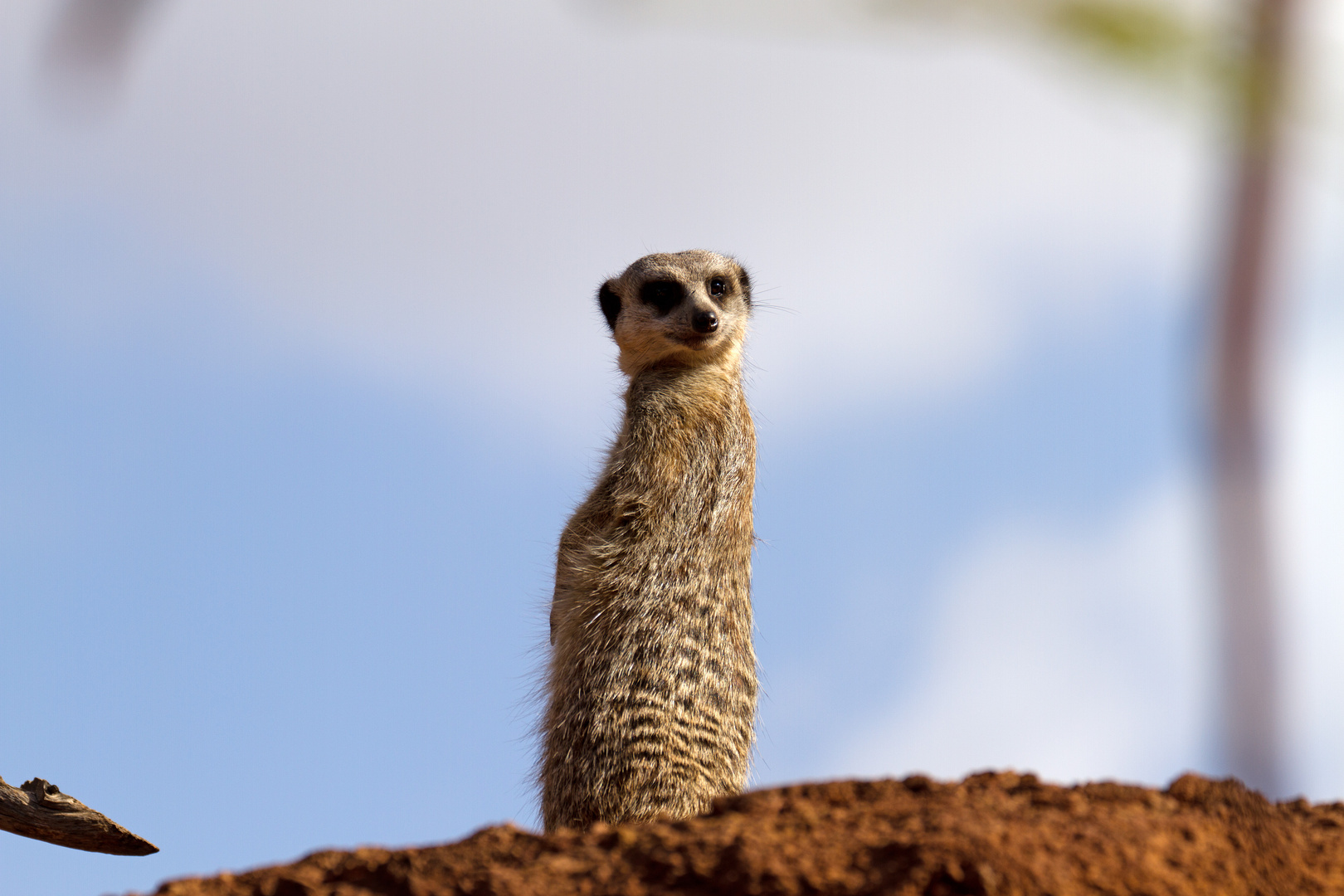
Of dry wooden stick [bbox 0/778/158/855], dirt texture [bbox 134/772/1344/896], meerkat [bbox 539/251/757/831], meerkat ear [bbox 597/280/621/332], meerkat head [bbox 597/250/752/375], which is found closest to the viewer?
dirt texture [bbox 134/772/1344/896]

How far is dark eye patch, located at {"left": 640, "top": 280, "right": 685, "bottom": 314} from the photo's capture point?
6129 mm

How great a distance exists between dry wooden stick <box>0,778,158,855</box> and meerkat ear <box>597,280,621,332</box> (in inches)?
133

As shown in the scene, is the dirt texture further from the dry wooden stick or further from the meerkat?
the meerkat

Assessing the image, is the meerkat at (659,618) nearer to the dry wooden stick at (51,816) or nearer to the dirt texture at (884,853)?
the dry wooden stick at (51,816)

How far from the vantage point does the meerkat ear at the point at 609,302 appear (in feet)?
21.4

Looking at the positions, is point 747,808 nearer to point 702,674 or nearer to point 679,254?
point 702,674

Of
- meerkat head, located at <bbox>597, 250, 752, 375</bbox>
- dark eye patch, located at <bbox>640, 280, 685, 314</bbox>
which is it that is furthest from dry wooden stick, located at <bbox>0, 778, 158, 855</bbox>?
dark eye patch, located at <bbox>640, 280, 685, 314</bbox>

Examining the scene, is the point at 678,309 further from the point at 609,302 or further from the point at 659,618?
the point at 659,618

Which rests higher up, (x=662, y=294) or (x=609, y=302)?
(x=609, y=302)

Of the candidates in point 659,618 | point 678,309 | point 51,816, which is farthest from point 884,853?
point 678,309

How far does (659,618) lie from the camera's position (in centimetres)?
476

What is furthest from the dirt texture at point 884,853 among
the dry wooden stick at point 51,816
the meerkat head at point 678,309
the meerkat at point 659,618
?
the meerkat head at point 678,309

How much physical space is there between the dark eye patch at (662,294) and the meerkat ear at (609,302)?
0.78 feet

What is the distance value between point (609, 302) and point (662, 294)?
46cm
